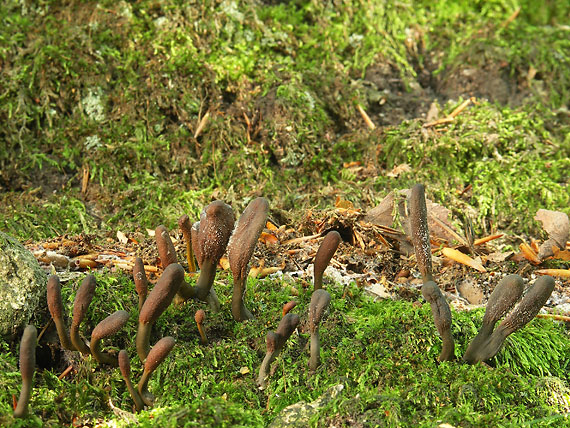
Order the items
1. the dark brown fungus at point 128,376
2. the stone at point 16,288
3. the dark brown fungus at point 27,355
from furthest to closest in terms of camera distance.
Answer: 1. the stone at point 16,288
2. the dark brown fungus at point 128,376
3. the dark brown fungus at point 27,355

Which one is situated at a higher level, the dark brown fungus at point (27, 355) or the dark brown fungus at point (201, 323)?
the dark brown fungus at point (27, 355)

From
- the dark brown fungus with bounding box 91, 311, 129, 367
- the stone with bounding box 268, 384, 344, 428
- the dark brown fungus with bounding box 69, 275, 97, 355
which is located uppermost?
the dark brown fungus with bounding box 69, 275, 97, 355

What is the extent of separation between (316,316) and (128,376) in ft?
2.28

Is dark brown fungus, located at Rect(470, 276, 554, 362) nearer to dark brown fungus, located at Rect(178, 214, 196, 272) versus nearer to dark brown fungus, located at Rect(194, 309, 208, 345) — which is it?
dark brown fungus, located at Rect(194, 309, 208, 345)

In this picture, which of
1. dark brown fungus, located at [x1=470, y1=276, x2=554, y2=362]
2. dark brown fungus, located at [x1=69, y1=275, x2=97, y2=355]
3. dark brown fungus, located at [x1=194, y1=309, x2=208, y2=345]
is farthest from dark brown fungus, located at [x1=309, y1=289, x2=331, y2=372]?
dark brown fungus, located at [x1=69, y1=275, x2=97, y2=355]

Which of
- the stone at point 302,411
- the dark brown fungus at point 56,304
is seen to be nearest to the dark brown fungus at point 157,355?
the dark brown fungus at point 56,304

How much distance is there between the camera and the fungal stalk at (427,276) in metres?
2.16

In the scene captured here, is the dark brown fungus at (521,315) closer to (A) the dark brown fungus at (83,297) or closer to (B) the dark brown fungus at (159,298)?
(B) the dark brown fungus at (159,298)

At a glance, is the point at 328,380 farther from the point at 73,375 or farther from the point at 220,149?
the point at 220,149

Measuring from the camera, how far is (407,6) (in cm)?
538

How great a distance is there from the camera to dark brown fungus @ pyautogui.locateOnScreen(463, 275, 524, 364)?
218 cm

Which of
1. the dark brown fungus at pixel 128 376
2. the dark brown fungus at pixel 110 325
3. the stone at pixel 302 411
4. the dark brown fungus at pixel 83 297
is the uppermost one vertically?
the dark brown fungus at pixel 83 297

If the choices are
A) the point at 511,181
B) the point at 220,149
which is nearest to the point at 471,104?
the point at 511,181

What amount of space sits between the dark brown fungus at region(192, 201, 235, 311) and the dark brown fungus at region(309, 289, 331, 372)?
43 cm
